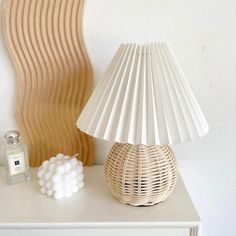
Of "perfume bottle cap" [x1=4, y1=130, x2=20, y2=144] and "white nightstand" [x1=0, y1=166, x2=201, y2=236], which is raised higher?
"perfume bottle cap" [x1=4, y1=130, x2=20, y2=144]

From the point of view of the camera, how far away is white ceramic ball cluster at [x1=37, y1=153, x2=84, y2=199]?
2.87ft

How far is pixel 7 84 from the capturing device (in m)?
1.03

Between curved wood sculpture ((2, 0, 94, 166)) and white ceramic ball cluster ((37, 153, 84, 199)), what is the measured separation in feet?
0.52

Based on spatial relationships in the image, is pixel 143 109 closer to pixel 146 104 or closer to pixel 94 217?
pixel 146 104

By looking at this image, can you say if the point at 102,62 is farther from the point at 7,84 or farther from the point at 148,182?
the point at 148,182

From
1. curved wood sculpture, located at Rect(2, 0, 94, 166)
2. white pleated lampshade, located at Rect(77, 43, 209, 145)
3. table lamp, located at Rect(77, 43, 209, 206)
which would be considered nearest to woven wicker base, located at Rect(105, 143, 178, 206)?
table lamp, located at Rect(77, 43, 209, 206)

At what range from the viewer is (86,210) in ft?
2.71

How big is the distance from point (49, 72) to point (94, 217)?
19.8 inches

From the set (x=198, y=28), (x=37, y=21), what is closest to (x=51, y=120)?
(x=37, y=21)

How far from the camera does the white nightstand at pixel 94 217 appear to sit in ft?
2.56

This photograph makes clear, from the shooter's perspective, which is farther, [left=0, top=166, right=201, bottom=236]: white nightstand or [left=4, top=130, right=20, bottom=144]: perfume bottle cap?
[left=4, top=130, right=20, bottom=144]: perfume bottle cap

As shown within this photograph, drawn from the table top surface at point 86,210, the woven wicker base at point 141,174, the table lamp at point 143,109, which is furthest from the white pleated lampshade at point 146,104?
the table top surface at point 86,210

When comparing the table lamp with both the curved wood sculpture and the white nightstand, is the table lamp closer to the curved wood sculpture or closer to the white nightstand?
the white nightstand

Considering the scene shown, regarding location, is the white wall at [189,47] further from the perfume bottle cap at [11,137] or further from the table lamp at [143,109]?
the table lamp at [143,109]
